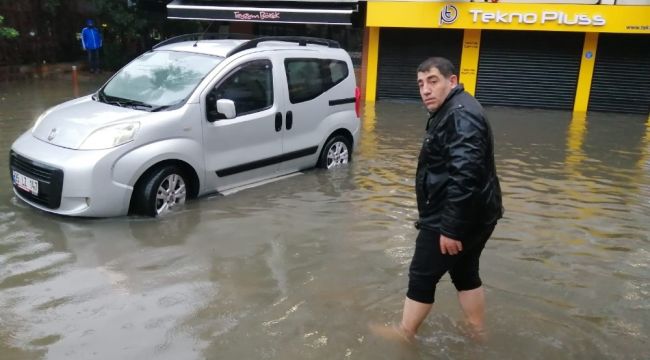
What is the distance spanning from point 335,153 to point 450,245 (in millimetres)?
4879

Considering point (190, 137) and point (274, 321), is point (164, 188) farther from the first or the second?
point (274, 321)

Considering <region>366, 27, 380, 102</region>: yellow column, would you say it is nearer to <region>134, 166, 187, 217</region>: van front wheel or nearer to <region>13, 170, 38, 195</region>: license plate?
<region>134, 166, 187, 217</region>: van front wheel

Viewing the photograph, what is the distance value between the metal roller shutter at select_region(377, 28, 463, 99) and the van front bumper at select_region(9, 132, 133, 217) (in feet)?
38.6

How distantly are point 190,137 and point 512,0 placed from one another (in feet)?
37.7

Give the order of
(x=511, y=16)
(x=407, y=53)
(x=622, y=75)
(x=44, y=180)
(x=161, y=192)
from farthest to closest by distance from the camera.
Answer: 1. (x=407, y=53)
2. (x=622, y=75)
3. (x=511, y=16)
4. (x=161, y=192)
5. (x=44, y=180)

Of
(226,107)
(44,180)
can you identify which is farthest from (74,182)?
(226,107)

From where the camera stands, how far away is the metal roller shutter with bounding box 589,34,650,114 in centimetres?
1479

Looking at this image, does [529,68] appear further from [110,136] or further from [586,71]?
[110,136]

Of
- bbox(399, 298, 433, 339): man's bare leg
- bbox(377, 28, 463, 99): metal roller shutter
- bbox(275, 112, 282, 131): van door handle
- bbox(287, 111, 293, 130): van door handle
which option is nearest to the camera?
bbox(399, 298, 433, 339): man's bare leg

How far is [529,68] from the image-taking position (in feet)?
50.8

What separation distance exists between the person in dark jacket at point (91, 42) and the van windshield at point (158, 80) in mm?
12736

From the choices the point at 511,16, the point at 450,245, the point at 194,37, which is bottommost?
the point at 450,245

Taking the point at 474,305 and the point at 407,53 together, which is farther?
the point at 407,53

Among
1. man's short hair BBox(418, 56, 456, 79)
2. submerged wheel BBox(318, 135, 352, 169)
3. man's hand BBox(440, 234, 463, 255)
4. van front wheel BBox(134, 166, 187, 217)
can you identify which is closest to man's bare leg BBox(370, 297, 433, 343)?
man's hand BBox(440, 234, 463, 255)
